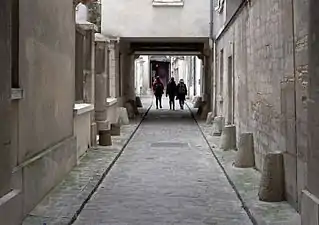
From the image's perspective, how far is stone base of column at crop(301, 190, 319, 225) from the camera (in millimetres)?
5461

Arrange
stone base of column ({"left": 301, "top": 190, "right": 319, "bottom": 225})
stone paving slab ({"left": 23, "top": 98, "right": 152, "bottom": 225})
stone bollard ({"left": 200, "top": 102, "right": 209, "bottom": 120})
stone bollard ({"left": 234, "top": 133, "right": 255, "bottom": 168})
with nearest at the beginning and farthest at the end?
stone base of column ({"left": 301, "top": 190, "right": 319, "bottom": 225}) → stone paving slab ({"left": 23, "top": 98, "right": 152, "bottom": 225}) → stone bollard ({"left": 234, "top": 133, "right": 255, "bottom": 168}) → stone bollard ({"left": 200, "top": 102, "right": 209, "bottom": 120})

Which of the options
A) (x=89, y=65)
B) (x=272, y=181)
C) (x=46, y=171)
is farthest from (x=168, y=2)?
(x=272, y=181)

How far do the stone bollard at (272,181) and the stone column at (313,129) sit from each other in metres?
1.91

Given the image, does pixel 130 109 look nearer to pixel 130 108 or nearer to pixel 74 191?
pixel 130 108

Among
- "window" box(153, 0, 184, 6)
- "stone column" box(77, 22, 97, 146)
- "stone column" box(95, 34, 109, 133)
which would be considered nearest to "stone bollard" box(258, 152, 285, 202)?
"stone column" box(77, 22, 97, 146)

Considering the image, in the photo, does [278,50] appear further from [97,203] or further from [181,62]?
[181,62]

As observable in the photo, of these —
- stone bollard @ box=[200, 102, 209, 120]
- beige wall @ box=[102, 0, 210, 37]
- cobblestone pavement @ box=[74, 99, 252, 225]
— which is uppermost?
beige wall @ box=[102, 0, 210, 37]

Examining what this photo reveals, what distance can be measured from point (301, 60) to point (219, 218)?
81.1 inches

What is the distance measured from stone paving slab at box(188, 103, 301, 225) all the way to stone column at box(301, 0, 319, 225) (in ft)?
2.68

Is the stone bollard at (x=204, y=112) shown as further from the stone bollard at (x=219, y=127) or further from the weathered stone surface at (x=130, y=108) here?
the stone bollard at (x=219, y=127)

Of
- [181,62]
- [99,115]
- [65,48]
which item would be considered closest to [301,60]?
[65,48]

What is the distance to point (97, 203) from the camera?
318 inches

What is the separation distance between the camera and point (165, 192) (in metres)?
8.91

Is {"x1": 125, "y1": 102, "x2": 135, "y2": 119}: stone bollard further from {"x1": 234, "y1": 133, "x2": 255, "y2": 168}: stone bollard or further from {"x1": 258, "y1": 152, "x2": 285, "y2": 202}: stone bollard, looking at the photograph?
{"x1": 258, "y1": 152, "x2": 285, "y2": 202}: stone bollard
